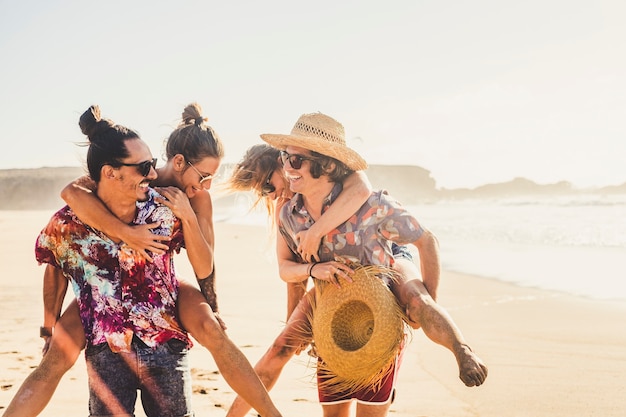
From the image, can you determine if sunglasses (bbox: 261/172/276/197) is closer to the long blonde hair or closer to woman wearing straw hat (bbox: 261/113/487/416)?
A: the long blonde hair

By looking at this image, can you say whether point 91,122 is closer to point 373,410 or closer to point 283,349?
point 283,349

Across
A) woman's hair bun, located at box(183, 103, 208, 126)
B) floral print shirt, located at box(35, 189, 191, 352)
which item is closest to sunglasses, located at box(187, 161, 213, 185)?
woman's hair bun, located at box(183, 103, 208, 126)

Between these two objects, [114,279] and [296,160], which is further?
[296,160]

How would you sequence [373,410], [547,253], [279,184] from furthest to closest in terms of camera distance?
[547,253] < [279,184] < [373,410]

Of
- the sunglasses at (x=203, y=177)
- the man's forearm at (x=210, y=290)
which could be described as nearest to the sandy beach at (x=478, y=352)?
the man's forearm at (x=210, y=290)

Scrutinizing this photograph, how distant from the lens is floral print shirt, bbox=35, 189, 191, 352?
3010 mm

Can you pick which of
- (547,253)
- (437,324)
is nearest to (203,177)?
(437,324)

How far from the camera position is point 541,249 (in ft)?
50.0

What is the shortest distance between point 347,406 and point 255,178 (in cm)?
161

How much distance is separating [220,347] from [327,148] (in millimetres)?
1147

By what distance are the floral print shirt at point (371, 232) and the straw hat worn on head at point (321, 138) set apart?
0.18 metres

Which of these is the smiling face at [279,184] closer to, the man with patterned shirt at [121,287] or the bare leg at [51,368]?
the man with patterned shirt at [121,287]

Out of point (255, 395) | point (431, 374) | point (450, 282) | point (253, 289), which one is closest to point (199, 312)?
point (255, 395)

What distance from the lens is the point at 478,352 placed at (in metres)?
6.31
